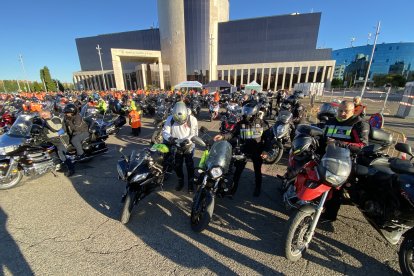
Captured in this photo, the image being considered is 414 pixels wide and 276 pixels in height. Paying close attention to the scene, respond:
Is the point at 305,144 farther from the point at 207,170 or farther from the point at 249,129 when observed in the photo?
the point at 207,170

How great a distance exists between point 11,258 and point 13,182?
2368mm

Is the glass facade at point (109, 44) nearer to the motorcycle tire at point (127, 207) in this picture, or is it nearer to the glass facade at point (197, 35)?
the glass facade at point (197, 35)

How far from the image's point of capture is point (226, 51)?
193 ft

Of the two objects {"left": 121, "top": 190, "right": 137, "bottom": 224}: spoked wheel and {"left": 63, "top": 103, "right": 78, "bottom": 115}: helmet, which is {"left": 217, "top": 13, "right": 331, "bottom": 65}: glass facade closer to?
{"left": 63, "top": 103, "right": 78, "bottom": 115}: helmet

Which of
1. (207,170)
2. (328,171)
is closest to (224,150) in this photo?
(207,170)

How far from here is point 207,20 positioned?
51.2m

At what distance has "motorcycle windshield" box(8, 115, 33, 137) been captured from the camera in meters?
4.12

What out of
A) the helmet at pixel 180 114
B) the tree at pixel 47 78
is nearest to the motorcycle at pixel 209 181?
the helmet at pixel 180 114

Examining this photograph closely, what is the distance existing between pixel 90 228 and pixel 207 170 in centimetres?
203

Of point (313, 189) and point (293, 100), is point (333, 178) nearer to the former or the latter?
point (313, 189)

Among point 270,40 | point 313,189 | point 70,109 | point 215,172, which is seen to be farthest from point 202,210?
point 270,40

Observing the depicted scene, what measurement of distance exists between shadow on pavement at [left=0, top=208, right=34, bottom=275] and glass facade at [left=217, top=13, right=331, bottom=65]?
202 feet

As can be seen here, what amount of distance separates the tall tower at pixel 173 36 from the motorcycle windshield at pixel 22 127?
166ft

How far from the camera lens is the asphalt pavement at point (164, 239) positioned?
2.29 metres
